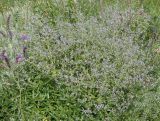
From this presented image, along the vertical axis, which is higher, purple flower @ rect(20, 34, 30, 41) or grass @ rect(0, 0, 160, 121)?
purple flower @ rect(20, 34, 30, 41)

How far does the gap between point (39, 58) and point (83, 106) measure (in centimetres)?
64

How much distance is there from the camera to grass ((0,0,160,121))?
3879mm

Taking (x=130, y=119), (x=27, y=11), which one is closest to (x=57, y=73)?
(x=130, y=119)

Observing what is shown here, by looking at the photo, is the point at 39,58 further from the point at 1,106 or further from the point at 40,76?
the point at 1,106

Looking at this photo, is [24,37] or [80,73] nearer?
[80,73]

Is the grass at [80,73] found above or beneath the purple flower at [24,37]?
beneath

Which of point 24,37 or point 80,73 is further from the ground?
point 24,37

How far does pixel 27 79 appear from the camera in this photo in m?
4.01

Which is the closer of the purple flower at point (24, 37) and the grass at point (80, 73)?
the grass at point (80, 73)

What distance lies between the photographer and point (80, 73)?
4.12 metres

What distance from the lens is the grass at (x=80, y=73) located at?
3879 mm

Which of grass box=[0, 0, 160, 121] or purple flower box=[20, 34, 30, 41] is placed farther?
purple flower box=[20, 34, 30, 41]

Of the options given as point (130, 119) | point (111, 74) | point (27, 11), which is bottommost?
point (130, 119)

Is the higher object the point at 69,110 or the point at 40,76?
the point at 40,76
